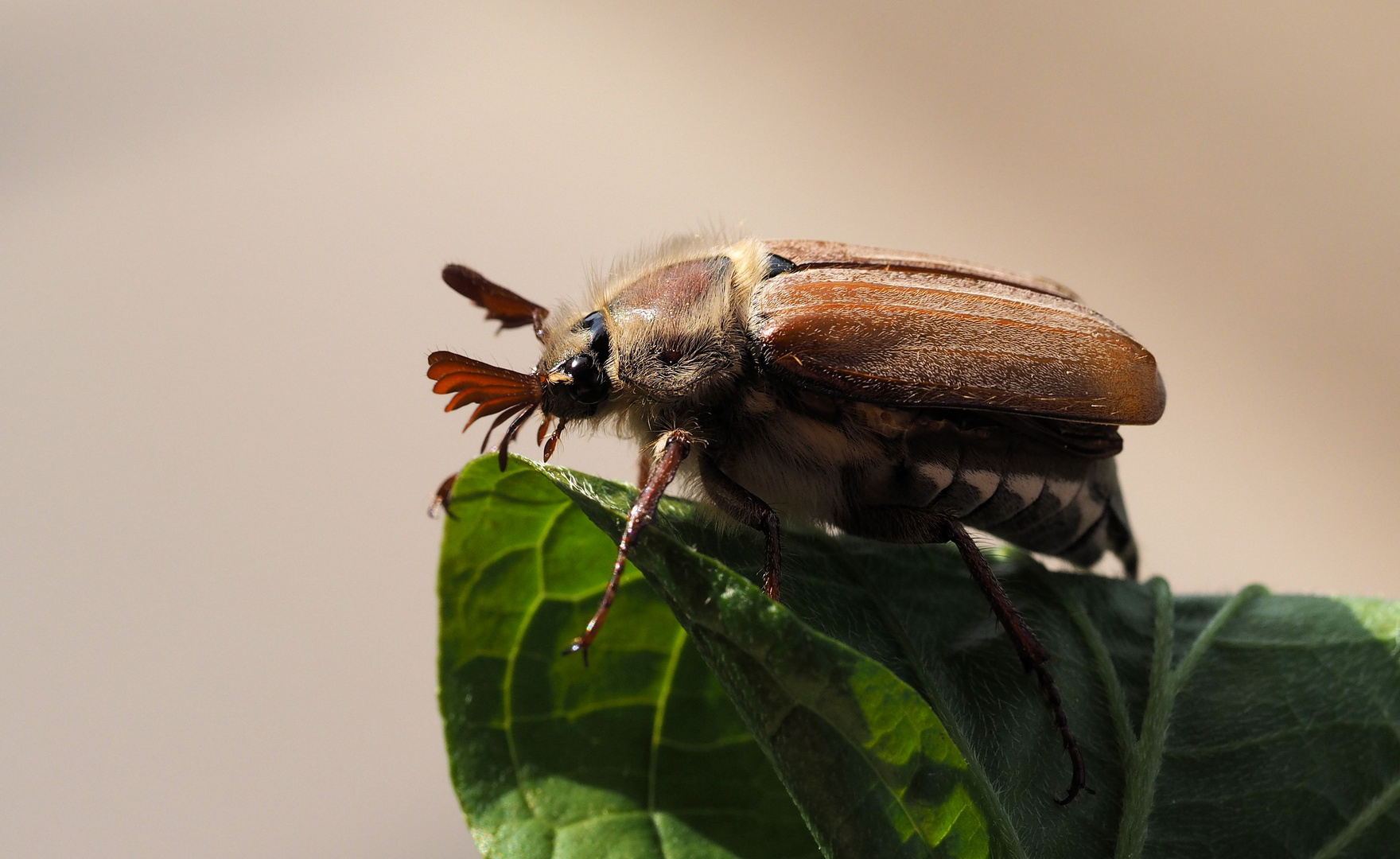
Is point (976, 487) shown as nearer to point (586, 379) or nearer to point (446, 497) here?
point (586, 379)

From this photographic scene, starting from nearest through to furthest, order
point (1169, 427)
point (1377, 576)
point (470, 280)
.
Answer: point (470, 280) → point (1377, 576) → point (1169, 427)

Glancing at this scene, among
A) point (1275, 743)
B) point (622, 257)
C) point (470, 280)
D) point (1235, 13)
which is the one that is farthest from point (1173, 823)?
point (1235, 13)

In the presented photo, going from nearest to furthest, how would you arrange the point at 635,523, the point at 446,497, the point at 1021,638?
the point at 635,523 → the point at 1021,638 → the point at 446,497

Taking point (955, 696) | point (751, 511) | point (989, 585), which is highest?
point (751, 511)

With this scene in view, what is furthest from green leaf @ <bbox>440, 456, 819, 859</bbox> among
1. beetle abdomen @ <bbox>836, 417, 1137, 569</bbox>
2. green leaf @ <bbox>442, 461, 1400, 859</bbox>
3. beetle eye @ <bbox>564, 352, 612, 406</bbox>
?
beetle abdomen @ <bbox>836, 417, 1137, 569</bbox>

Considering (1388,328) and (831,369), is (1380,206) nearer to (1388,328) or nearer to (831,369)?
(1388,328)

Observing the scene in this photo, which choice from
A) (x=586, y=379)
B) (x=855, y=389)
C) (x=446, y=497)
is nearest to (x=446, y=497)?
(x=446, y=497)

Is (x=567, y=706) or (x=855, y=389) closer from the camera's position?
(x=855, y=389)

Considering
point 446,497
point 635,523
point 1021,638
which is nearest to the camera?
point 635,523
